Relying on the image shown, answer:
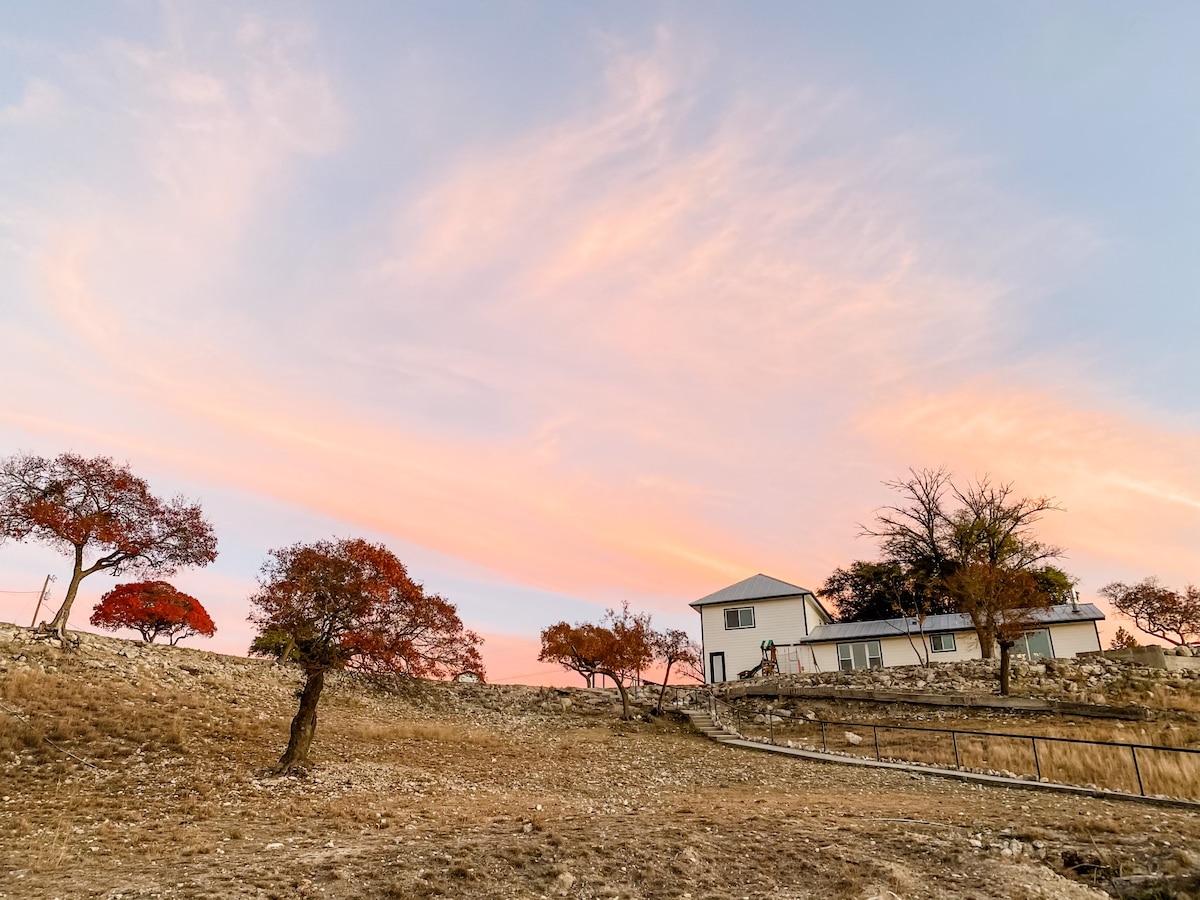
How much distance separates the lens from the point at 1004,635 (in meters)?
34.5

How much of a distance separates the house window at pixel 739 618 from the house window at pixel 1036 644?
55.8 ft

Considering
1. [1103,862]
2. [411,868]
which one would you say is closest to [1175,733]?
[1103,862]

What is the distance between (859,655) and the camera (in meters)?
48.5

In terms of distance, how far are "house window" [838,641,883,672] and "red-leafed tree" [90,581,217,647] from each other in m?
46.9

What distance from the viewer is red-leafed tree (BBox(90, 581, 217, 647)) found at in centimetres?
4941

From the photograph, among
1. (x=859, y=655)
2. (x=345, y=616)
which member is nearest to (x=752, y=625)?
(x=859, y=655)

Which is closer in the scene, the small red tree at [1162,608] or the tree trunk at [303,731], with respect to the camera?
the tree trunk at [303,731]

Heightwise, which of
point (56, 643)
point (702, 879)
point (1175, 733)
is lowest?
point (702, 879)

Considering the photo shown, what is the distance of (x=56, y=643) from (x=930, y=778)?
31.9 m

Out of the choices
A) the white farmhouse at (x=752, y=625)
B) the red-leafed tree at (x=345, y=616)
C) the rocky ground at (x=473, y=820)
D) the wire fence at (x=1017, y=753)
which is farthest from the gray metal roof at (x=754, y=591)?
the red-leafed tree at (x=345, y=616)

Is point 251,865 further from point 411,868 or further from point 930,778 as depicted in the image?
point 930,778

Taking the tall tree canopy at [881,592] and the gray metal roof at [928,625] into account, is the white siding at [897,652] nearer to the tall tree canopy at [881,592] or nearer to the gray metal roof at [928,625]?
the gray metal roof at [928,625]

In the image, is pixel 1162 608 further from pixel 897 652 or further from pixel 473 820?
pixel 473 820

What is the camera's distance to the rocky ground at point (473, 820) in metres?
9.80
